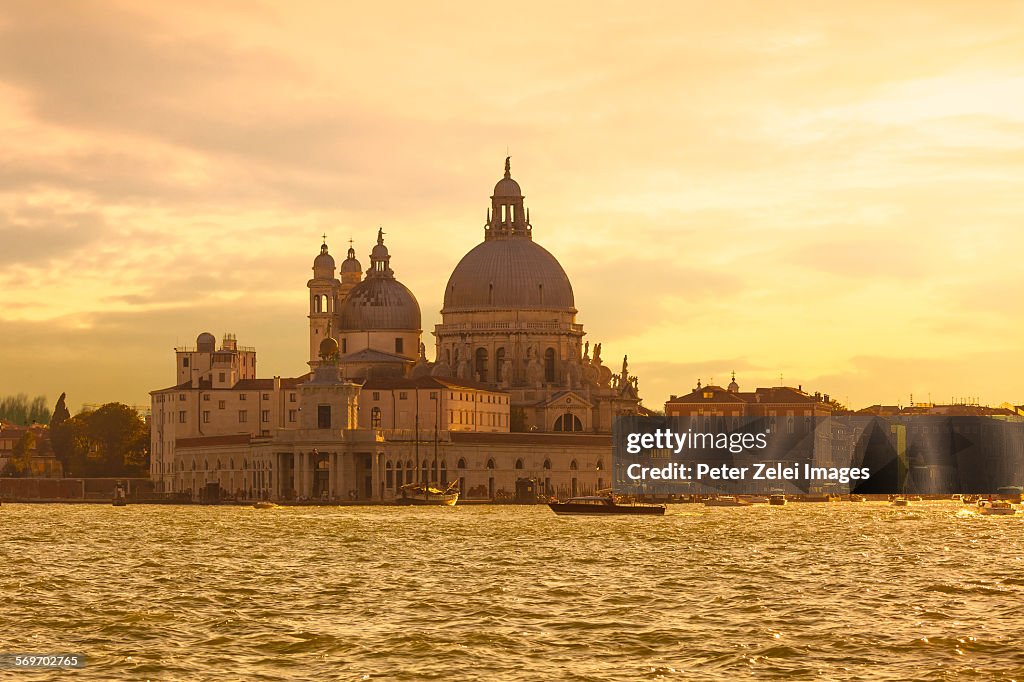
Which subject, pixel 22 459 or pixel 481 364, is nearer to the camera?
pixel 481 364

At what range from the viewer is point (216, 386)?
508ft

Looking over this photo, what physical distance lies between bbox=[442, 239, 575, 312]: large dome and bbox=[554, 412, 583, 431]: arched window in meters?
8.44

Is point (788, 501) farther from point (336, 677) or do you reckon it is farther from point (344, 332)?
point (336, 677)

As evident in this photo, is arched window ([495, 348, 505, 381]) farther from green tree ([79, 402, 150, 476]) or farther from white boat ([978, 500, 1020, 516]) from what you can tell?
white boat ([978, 500, 1020, 516])

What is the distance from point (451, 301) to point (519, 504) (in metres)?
30.9

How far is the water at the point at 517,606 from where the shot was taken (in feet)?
113

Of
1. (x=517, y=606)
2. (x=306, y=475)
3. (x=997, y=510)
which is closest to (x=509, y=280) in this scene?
(x=306, y=475)

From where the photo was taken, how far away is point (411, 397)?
14650cm

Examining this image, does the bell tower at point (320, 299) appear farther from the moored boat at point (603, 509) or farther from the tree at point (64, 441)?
the moored boat at point (603, 509)

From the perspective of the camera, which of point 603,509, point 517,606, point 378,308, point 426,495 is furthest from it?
point 378,308

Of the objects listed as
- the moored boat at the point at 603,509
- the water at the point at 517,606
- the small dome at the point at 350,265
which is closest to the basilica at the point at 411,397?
the small dome at the point at 350,265

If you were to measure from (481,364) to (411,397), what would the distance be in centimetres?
1730

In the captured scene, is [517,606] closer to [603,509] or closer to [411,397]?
[603,509]

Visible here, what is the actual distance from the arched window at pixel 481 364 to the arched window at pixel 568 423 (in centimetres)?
729
